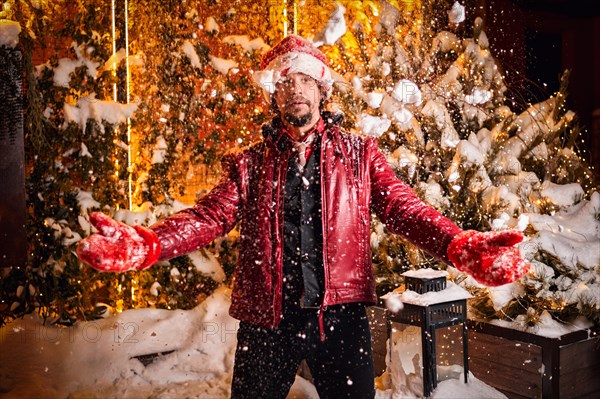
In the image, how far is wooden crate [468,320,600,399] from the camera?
3.39 meters

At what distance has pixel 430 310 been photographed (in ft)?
11.2

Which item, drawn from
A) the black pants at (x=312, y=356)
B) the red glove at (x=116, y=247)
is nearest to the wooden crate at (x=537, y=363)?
the black pants at (x=312, y=356)

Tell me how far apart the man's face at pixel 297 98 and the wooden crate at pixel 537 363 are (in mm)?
2174

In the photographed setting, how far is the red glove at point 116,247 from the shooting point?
78.2 inches

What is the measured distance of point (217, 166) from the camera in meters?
5.59

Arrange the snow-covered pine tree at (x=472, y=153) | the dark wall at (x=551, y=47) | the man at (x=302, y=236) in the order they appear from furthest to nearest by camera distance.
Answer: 1. the dark wall at (x=551, y=47)
2. the snow-covered pine tree at (x=472, y=153)
3. the man at (x=302, y=236)

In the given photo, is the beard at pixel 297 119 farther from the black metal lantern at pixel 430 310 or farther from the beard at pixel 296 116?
the black metal lantern at pixel 430 310

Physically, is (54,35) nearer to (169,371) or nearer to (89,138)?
(89,138)

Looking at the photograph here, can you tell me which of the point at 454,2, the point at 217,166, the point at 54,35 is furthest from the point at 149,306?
the point at 454,2

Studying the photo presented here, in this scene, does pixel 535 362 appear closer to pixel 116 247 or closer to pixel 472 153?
pixel 472 153

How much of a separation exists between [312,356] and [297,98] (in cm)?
109

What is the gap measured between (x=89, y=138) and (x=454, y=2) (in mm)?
3866

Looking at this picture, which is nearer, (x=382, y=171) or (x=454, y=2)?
(x=382, y=171)

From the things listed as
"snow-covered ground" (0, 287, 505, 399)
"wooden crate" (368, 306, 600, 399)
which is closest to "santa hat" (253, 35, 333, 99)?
"wooden crate" (368, 306, 600, 399)
